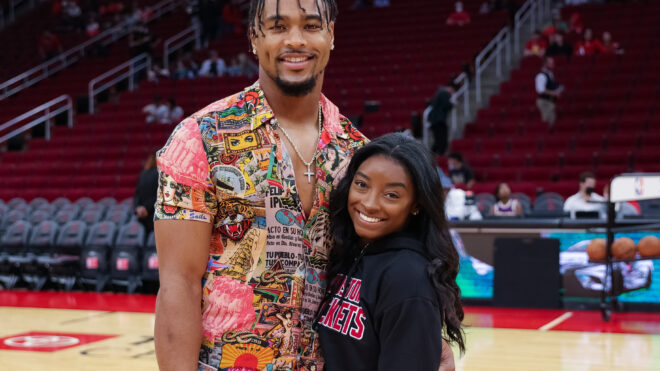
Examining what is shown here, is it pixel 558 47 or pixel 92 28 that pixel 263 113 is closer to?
pixel 558 47

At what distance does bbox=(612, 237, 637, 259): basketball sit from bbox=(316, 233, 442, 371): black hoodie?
5.33 metres

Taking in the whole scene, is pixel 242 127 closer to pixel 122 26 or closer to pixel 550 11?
pixel 550 11

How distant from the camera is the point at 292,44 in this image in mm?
1612

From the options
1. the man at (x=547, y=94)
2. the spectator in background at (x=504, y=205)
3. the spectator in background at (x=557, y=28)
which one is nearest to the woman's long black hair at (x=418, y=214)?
the spectator in background at (x=504, y=205)

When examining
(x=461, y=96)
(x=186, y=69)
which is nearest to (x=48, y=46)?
(x=186, y=69)

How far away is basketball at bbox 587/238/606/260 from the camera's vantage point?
21.7ft

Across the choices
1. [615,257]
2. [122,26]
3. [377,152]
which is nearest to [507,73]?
[615,257]

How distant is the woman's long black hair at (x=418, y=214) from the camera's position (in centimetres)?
168

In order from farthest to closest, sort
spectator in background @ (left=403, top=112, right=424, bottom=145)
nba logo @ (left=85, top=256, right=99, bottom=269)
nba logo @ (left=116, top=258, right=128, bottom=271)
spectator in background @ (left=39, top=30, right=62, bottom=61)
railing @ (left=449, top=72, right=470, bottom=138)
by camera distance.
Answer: spectator in background @ (left=39, top=30, right=62, bottom=61) → railing @ (left=449, top=72, right=470, bottom=138) → spectator in background @ (left=403, top=112, right=424, bottom=145) → nba logo @ (left=85, top=256, right=99, bottom=269) → nba logo @ (left=116, top=258, right=128, bottom=271)

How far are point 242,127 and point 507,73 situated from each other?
12.7 meters

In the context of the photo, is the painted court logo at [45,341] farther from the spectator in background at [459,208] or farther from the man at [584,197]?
the man at [584,197]

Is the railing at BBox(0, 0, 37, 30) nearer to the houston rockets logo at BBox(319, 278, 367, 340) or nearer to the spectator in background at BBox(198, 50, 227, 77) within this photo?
the spectator in background at BBox(198, 50, 227, 77)

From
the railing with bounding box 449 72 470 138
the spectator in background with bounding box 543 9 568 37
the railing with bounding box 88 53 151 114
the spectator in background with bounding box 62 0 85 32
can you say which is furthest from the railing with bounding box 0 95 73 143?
the spectator in background with bounding box 543 9 568 37

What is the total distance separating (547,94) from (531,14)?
15.1 ft
